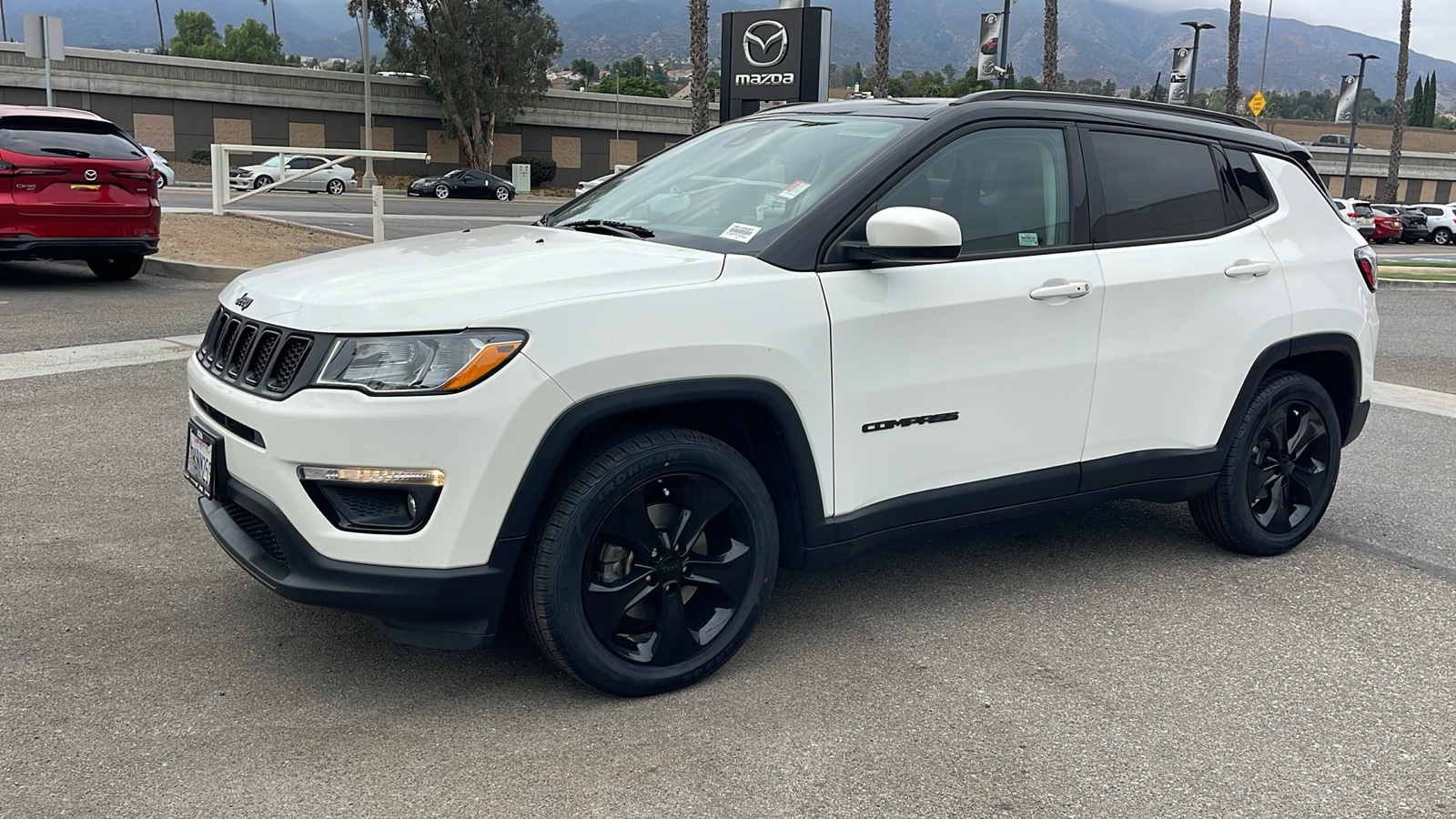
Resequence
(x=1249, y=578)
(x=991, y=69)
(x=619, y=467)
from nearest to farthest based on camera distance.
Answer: (x=619, y=467) < (x=1249, y=578) < (x=991, y=69)

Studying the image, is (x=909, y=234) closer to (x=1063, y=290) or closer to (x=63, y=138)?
(x=1063, y=290)

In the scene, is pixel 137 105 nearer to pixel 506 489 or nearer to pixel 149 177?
pixel 149 177

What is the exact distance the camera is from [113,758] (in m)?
3.04

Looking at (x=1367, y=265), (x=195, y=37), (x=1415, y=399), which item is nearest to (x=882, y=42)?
(x=1415, y=399)

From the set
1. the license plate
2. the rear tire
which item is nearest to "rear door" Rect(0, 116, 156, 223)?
the rear tire

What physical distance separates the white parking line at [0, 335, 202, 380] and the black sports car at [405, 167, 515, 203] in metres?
37.9

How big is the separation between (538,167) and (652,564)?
55.6 meters

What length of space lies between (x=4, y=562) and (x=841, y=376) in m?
3.14

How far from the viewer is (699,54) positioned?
2962 centimetres

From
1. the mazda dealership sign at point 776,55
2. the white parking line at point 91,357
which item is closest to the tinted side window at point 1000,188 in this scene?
the white parking line at point 91,357

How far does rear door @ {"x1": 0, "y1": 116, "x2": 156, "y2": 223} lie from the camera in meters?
10.3

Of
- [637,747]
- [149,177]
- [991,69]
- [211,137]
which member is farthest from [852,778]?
[991,69]

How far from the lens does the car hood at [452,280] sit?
3102mm

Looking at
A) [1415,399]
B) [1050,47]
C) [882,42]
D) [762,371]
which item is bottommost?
[1415,399]
